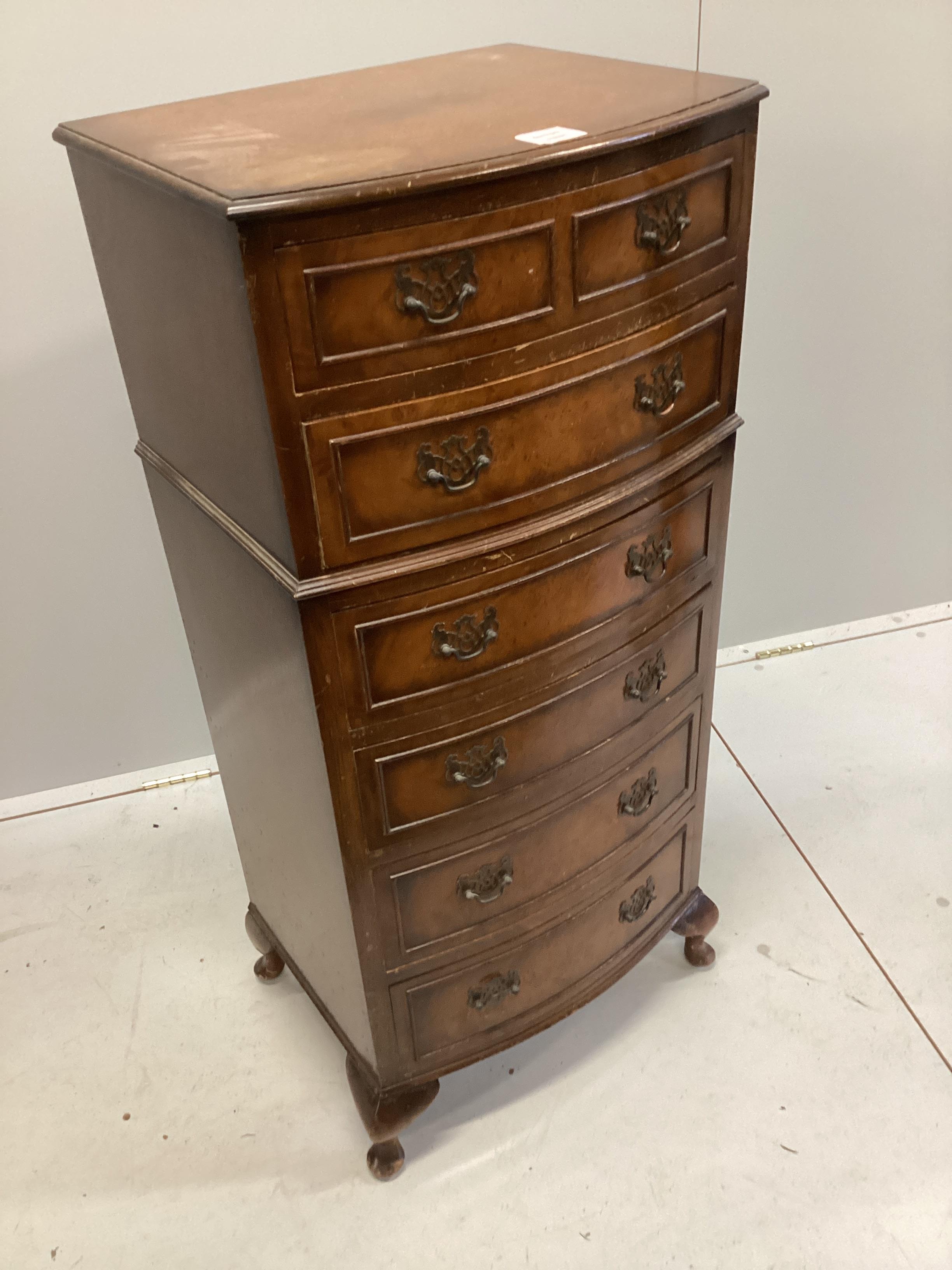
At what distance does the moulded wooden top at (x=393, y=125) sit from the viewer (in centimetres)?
93

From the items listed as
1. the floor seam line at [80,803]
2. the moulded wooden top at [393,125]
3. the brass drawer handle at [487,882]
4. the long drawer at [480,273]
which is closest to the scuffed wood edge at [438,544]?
the long drawer at [480,273]

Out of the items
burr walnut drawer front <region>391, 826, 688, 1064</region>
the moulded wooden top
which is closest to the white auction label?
the moulded wooden top

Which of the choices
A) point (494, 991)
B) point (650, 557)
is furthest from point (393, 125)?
point (494, 991)

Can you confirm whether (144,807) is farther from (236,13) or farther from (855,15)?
(855,15)

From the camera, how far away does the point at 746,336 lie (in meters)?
2.11

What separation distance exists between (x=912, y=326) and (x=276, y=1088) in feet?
6.01

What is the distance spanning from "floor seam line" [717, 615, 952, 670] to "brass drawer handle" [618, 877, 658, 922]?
0.95m

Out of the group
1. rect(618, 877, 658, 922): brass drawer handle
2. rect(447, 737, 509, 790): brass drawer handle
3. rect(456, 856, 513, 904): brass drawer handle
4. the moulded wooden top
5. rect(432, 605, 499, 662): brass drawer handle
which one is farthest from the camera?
rect(618, 877, 658, 922): brass drawer handle

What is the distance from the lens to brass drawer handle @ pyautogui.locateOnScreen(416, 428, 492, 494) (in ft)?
3.47

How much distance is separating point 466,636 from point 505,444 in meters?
0.21

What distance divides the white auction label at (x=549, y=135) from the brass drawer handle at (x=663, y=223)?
0.10 meters

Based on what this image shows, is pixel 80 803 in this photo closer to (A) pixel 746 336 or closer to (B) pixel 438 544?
(B) pixel 438 544

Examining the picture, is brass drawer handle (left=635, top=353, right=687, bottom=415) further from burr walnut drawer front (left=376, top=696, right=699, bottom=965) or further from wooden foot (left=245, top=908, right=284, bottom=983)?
wooden foot (left=245, top=908, right=284, bottom=983)

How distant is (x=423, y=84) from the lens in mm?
1292
